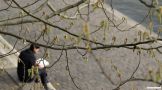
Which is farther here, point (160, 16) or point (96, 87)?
point (96, 87)

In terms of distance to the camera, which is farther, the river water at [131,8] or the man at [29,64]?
the river water at [131,8]

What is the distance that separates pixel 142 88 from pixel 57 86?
7.52 ft

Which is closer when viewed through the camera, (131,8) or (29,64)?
(29,64)

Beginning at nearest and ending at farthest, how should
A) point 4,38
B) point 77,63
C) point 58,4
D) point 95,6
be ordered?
point 95,6 < point 77,63 < point 4,38 < point 58,4

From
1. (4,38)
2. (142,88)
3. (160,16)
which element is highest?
(160,16)

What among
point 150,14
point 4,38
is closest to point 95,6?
point 150,14

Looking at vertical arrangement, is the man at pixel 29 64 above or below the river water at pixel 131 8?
below

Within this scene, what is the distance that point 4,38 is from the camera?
14.7 meters

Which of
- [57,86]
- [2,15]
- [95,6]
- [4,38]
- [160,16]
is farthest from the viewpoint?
[2,15]

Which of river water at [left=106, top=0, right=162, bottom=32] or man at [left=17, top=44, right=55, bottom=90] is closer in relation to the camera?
man at [left=17, top=44, right=55, bottom=90]

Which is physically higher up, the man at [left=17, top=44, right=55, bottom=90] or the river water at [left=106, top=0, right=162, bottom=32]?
the river water at [left=106, top=0, right=162, bottom=32]

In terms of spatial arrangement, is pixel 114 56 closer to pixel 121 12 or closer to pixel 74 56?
pixel 74 56

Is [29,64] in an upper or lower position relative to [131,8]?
lower

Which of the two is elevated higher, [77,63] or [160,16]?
[160,16]
